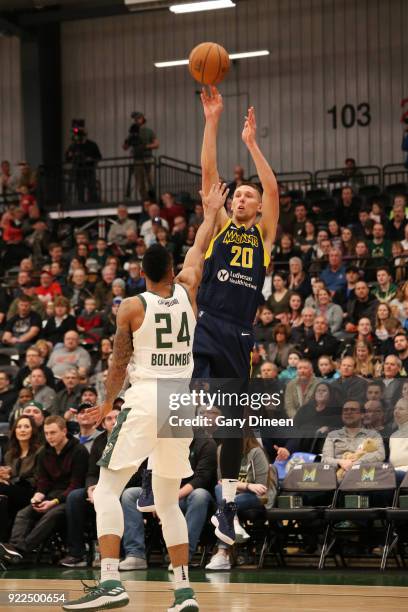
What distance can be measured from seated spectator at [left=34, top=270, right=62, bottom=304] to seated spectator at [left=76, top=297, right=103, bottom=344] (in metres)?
1.31

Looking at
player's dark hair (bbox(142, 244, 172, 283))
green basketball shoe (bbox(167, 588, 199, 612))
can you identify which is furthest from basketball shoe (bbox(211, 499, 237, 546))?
player's dark hair (bbox(142, 244, 172, 283))

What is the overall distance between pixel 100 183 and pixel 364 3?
7493 mm

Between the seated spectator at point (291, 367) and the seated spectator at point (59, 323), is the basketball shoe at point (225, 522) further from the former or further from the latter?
the seated spectator at point (59, 323)

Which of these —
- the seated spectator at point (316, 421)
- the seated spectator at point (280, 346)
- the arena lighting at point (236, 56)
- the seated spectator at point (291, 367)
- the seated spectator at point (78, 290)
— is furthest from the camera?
the arena lighting at point (236, 56)

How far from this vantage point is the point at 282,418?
1235cm

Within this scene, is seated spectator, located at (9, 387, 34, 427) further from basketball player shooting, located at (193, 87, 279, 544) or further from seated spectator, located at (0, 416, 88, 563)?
basketball player shooting, located at (193, 87, 279, 544)

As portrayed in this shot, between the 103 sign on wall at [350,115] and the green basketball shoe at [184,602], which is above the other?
the 103 sign on wall at [350,115]

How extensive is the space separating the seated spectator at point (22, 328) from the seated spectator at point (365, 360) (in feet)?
20.2

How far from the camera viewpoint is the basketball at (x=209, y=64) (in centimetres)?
843

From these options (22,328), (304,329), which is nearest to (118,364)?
(304,329)

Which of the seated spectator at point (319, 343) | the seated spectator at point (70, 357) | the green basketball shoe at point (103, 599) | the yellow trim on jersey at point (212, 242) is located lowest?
the green basketball shoe at point (103, 599)

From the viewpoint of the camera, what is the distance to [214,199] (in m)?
7.77

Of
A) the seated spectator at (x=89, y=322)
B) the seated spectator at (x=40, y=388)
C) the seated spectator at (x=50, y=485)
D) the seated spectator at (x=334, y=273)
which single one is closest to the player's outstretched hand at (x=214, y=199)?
the seated spectator at (x=50, y=485)

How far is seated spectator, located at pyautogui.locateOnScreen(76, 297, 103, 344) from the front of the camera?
1697 centimetres
